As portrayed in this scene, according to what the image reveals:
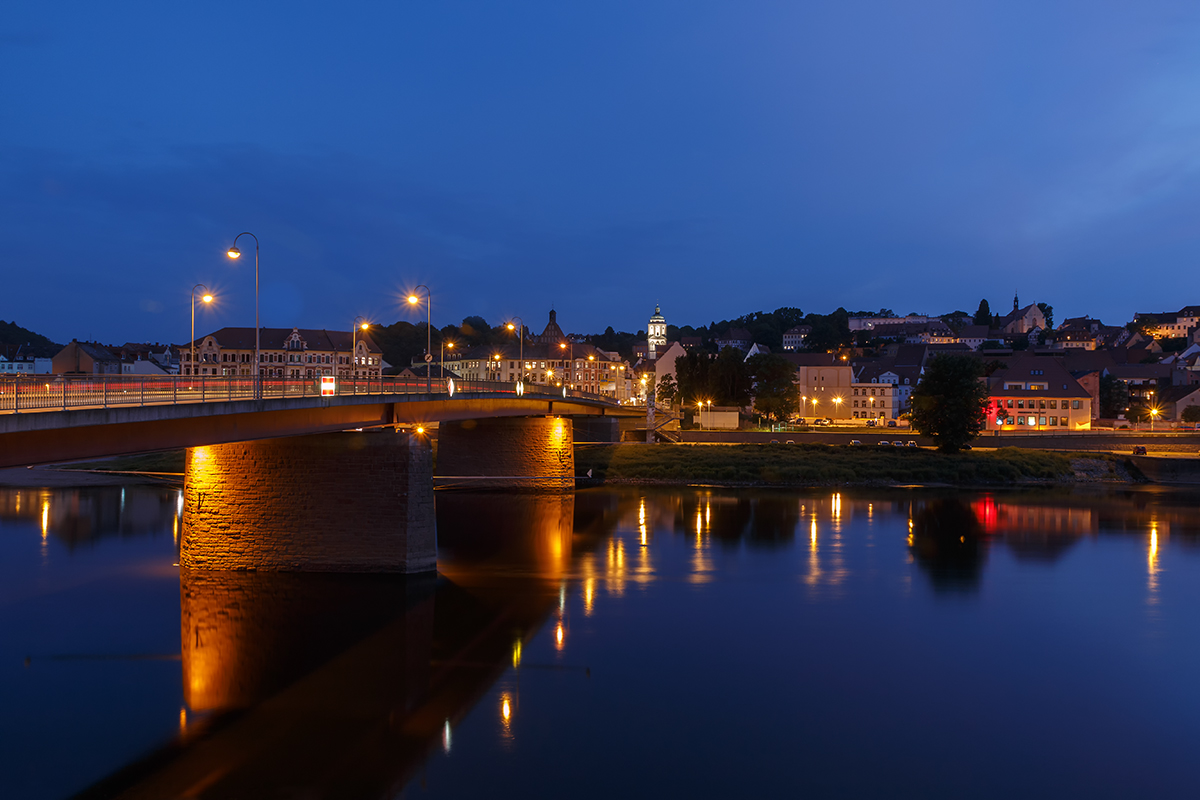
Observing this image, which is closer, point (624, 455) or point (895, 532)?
point (895, 532)

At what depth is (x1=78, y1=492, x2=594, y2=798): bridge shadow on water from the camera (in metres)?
14.4

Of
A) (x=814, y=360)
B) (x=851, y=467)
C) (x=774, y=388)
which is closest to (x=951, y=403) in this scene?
(x=851, y=467)

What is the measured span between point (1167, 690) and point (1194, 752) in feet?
11.4

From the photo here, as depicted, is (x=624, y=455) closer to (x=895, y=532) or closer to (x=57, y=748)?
(x=895, y=532)

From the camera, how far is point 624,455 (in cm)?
6131

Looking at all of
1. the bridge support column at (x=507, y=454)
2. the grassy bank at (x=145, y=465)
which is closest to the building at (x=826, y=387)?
the bridge support column at (x=507, y=454)

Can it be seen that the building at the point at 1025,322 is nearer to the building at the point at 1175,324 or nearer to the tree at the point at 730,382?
the building at the point at 1175,324

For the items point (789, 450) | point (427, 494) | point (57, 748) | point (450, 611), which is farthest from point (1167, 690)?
point (789, 450)

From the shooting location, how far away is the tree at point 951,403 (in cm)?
5956

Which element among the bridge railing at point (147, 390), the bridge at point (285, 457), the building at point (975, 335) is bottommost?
the bridge at point (285, 457)

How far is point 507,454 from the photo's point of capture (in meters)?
52.8

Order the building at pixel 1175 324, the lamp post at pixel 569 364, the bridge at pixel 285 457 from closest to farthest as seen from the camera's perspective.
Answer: the bridge at pixel 285 457
the lamp post at pixel 569 364
the building at pixel 1175 324

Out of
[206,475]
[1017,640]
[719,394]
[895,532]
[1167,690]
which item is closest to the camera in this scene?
[1167,690]

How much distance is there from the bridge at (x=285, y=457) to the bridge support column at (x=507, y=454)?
62.3 ft
